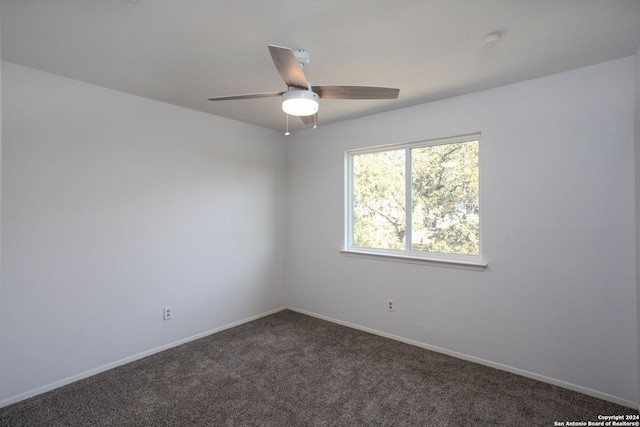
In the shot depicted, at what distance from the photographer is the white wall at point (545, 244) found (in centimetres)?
229

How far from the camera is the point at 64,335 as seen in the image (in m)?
2.57

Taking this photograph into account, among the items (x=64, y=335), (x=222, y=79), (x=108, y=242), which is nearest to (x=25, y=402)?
(x=64, y=335)

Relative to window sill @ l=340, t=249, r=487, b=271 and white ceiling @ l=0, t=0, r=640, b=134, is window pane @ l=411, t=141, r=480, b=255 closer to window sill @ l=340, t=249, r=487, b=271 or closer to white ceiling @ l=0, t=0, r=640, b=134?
window sill @ l=340, t=249, r=487, b=271

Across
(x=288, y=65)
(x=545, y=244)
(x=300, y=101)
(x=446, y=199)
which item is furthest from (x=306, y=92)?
(x=545, y=244)

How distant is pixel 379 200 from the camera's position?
3.74 meters

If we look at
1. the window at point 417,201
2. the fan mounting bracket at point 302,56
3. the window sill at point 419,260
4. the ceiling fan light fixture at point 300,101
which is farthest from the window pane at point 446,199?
the ceiling fan light fixture at point 300,101

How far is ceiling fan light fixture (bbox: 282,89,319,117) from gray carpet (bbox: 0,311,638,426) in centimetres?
199

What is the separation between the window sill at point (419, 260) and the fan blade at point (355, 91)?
69.0 inches

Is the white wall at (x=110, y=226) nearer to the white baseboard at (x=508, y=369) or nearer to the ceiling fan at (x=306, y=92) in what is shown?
the white baseboard at (x=508, y=369)

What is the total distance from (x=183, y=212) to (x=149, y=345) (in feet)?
4.31

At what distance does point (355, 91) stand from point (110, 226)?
237 cm

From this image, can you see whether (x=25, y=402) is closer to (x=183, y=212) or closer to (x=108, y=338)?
(x=108, y=338)

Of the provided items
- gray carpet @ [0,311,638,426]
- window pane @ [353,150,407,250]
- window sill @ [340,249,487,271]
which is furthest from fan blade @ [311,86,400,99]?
gray carpet @ [0,311,638,426]

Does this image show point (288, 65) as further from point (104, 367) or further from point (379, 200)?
point (104, 367)
